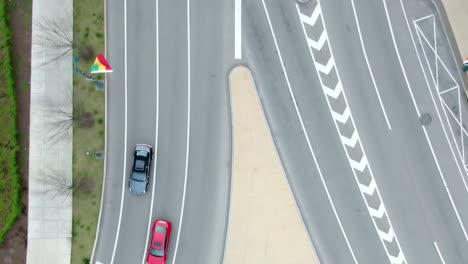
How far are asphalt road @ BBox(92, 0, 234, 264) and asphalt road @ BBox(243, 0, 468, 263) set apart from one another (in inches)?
119

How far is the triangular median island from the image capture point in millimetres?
28062

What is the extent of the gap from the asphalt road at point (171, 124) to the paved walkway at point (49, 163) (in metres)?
2.53

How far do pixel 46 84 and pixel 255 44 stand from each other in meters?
14.1

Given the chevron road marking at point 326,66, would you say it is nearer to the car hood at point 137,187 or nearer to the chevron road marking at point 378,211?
the chevron road marking at point 378,211

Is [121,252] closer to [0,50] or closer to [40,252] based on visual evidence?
[40,252]

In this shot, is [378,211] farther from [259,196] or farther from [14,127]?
[14,127]

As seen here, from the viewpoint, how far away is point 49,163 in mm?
28109

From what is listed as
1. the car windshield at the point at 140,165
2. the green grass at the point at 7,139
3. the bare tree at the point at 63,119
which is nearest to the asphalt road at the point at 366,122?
the car windshield at the point at 140,165

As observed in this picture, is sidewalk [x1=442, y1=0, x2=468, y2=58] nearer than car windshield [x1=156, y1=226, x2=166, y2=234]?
No

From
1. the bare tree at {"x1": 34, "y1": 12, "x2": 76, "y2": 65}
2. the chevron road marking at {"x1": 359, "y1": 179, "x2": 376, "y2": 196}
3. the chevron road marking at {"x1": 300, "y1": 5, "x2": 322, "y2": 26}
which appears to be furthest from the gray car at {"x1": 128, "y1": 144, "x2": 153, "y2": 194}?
the chevron road marking at {"x1": 359, "y1": 179, "x2": 376, "y2": 196}

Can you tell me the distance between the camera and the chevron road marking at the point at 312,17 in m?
28.0

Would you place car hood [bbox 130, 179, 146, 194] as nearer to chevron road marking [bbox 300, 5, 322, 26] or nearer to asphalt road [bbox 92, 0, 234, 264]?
asphalt road [bbox 92, 0, 234, 264]

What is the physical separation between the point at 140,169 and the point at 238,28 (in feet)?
36.9

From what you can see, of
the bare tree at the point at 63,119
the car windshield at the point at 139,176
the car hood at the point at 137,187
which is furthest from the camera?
the bare tree at the point at 63,119
